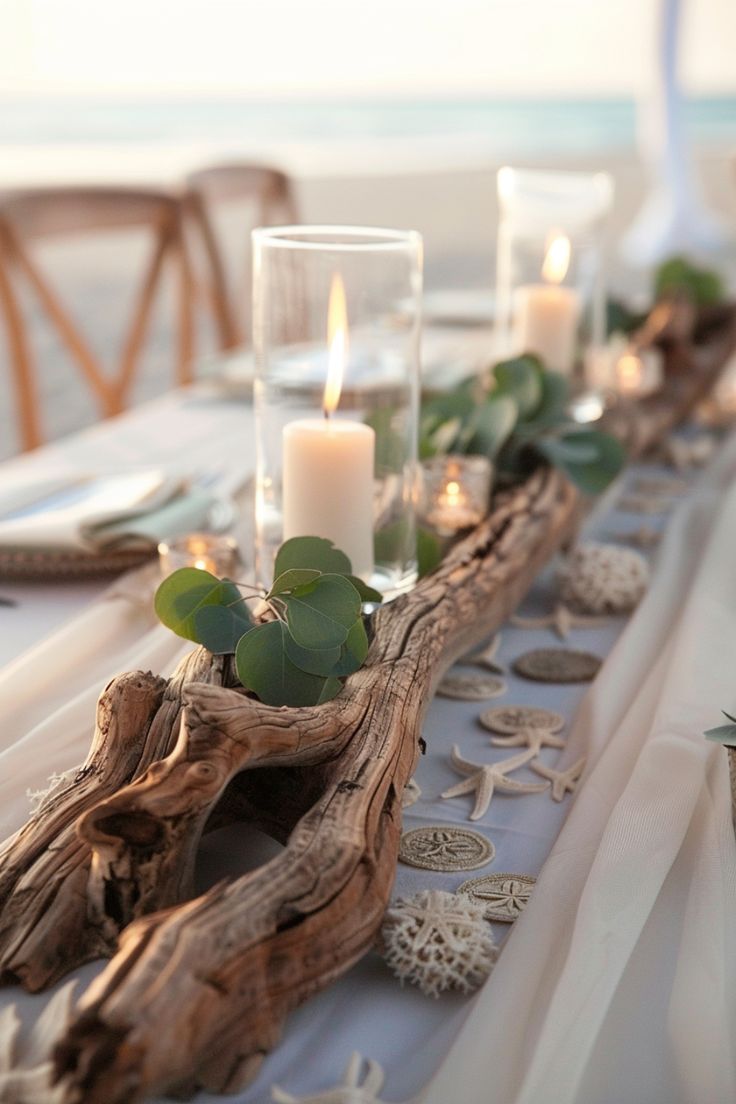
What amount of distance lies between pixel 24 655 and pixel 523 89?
60.0 feet

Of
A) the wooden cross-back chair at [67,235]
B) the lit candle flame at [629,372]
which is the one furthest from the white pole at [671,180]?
the lit candle flame at [629,372]

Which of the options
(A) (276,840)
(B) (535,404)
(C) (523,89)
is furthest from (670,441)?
(C) (523,89)

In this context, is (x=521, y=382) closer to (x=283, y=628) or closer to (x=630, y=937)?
(x=283, y=628)

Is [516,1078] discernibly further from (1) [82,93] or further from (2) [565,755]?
(1) [82,93]

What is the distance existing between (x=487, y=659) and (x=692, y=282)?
133cm

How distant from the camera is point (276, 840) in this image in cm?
67

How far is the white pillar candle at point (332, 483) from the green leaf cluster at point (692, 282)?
131 centimetres

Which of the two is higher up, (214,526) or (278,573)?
(278,573)

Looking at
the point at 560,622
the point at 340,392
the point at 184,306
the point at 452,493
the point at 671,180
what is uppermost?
the point at 340,392

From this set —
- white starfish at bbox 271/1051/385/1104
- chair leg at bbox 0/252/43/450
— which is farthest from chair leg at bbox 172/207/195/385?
white starfish at bbox 271/1051/385/1104

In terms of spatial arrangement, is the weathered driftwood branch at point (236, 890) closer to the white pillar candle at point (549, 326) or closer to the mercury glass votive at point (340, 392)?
the mercury glass votive at point (340, 392)

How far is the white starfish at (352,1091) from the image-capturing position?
1.60 feet

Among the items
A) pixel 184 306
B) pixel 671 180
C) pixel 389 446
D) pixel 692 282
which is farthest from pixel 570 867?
pixel 671 180

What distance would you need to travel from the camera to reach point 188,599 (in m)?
0.71
